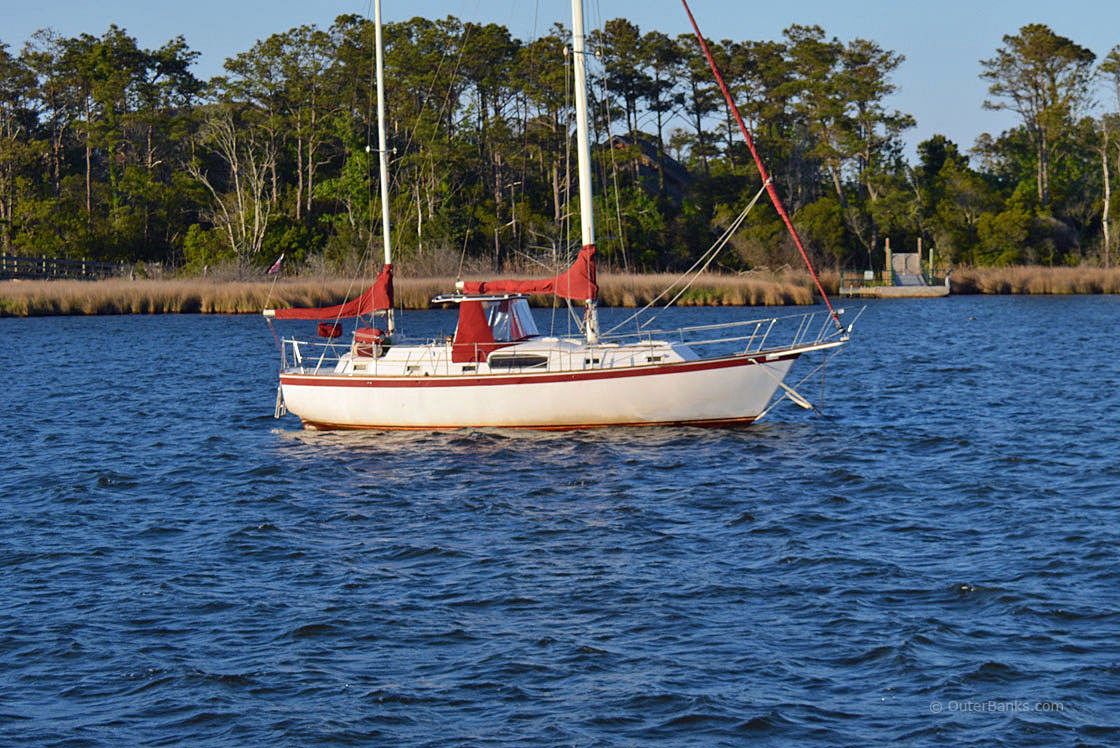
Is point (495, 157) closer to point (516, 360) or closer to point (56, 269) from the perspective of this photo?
point (56, 269)

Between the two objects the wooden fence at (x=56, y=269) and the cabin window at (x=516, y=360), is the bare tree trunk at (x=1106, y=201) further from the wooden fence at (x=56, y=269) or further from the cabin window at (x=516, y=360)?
the cabin window at (x=516, y=360)

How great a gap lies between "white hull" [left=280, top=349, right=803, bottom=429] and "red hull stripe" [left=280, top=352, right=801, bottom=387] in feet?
0.06

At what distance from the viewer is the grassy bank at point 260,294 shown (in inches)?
2527

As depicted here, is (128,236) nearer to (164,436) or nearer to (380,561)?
(164,436)

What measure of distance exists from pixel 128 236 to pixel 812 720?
258 feet

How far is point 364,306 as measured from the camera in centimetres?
2842

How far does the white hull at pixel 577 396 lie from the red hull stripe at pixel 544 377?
0.02 metres

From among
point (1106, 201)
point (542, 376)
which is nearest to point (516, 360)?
point (542, 376)

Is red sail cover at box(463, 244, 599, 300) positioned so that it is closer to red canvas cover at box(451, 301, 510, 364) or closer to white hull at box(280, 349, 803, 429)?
red canvas cover at box(451, 301, 510, 364)

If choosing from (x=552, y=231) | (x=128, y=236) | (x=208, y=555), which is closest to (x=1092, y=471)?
(x=208, y=555)

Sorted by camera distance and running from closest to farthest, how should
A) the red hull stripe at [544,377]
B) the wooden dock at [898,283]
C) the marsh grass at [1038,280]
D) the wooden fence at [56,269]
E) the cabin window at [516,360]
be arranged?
the red hull stripe at [544,377], the cabin window at [516,360], the wooden fence at [56,269], the marsh grass at [1038,280], the wooden dock at [898,283]

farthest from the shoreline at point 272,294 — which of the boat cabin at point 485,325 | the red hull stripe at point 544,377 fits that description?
the red hull stripe at point 544,377

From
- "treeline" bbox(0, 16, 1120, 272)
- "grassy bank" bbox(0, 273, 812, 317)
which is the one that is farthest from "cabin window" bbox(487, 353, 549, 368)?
"treeline" bbox(0, 16, 1120, 272)

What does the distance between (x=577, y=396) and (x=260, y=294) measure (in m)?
44.6
